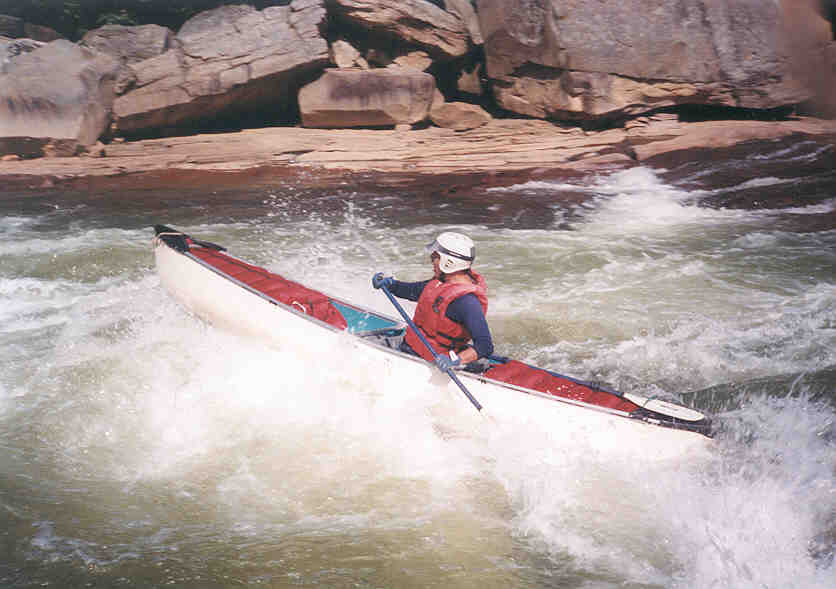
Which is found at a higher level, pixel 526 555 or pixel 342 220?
pixel 342 220

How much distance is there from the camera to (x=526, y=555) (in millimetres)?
2586

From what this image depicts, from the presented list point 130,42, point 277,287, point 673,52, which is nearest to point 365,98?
point 130,42

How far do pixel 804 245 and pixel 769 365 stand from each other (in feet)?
8.75

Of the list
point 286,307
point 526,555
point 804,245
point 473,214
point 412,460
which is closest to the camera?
point 526,555

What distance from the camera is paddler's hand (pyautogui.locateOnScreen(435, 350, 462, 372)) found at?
3.04 metres

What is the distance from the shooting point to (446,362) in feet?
9.96

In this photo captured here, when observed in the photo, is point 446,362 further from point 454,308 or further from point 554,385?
point 554,385

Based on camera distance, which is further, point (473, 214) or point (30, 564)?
point (473, 214)

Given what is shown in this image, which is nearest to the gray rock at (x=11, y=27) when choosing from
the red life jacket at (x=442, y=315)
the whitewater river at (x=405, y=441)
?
the whitewater river at (x=405, y=441)

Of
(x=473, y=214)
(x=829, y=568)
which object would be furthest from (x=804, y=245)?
(x=829, y=568)

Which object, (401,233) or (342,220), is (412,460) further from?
(342,220)

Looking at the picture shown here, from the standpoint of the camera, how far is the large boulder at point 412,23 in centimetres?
947

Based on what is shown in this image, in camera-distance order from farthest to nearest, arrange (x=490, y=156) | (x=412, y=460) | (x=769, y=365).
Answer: (x=490, y=156) < (x=769, y=365) < (x=412, y=460)

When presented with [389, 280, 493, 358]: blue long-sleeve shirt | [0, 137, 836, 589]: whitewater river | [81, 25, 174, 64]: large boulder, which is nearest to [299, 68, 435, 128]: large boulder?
[81, 25, 174, 64]: large boulder
